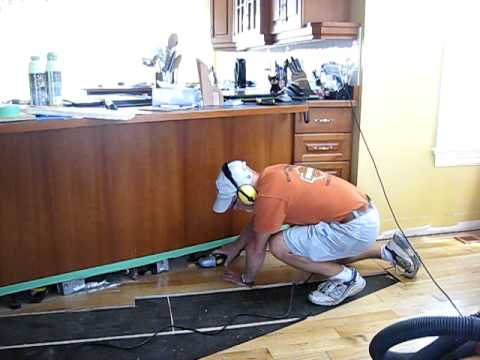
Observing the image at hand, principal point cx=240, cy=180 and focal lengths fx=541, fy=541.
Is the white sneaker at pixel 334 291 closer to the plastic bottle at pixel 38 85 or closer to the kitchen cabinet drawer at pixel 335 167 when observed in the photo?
the kitchen cabinet drawer at pixel 335 167

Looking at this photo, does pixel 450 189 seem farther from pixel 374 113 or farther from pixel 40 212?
pixel 40 212

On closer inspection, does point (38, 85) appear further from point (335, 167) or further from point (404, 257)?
point (404, 257)

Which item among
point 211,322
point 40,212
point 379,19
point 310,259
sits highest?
point 379,19

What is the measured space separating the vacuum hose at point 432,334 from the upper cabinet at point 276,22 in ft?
6.97

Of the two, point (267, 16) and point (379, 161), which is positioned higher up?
point (267, 16)

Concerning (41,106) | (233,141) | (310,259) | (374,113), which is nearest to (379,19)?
(374,113)

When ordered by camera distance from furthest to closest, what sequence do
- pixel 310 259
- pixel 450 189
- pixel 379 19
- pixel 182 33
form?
1. pixel 182 33
2. pixel 450 189
3. pixel 379 19
4. pixel 310 259

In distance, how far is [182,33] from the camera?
563 centimetres

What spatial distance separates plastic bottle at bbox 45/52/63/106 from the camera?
2543 mm

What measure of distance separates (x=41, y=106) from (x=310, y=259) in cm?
145

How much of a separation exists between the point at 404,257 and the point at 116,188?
1446 millimetres

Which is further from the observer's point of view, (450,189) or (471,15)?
(450,189)

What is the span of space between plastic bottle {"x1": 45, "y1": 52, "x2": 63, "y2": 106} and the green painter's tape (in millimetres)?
826

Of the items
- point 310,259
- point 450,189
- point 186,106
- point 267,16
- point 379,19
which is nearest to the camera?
point 310,259
